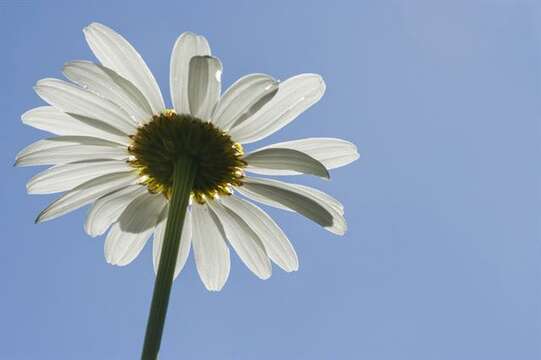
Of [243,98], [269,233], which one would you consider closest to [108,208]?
[269,233]

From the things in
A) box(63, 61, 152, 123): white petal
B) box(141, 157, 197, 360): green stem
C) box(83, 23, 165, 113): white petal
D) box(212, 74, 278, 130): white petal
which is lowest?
box(141, 157, 197, 360): green stem

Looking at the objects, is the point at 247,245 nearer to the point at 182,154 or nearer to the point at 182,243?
the point at 182,243

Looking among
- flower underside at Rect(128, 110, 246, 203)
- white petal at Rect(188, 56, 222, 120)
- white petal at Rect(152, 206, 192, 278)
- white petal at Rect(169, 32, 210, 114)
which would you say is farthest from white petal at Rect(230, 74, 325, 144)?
white petal at Rect(152, 206, 192, 278)

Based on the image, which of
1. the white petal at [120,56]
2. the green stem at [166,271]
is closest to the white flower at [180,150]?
the white petal at [120,56]

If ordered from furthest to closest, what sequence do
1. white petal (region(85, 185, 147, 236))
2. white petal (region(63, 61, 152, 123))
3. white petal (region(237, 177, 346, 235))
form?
white petal (region(85, 185, 147, 236)) < white petal (region(237, 177, 346, 235)) < white petal (region(63, 61, 152, 123))

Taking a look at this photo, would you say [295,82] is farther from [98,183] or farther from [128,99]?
[98,183]

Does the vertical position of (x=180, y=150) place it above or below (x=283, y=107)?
below

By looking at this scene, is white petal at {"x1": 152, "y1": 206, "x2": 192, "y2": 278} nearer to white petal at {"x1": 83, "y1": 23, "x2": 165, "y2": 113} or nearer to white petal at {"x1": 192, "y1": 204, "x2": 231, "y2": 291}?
white petal at {"x1": 192, "y1": 204, "x2": 231, "y2": 291}
